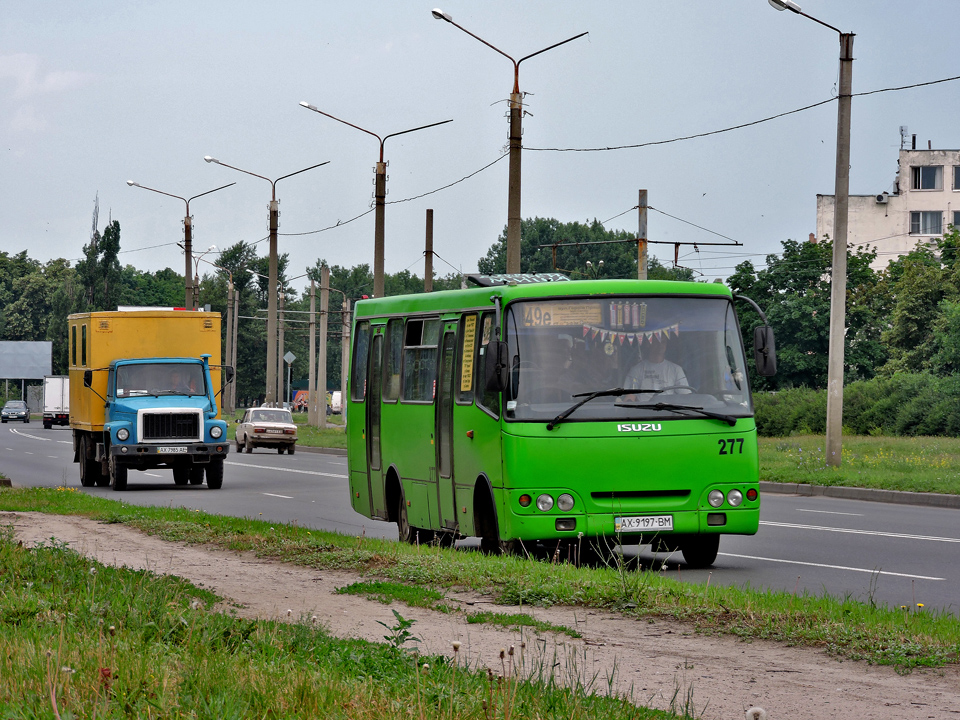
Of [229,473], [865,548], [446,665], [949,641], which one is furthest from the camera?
[229,473]

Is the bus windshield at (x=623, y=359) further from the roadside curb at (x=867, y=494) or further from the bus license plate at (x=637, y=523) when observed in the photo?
the roadside curb at (x=867, y=494)

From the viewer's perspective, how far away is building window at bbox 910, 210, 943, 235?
90.3 meters

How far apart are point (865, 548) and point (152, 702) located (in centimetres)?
1105

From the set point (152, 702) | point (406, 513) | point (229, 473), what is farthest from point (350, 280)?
point (152, 702)

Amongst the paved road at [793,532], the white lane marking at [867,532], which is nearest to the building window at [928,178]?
the paved road at [793,532]

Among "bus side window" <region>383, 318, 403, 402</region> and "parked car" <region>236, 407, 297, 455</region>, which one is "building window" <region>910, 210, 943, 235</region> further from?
"bus side window" <region>383, 318, 403, 402</region>

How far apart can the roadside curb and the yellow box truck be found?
10397 mm

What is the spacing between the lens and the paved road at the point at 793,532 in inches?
475

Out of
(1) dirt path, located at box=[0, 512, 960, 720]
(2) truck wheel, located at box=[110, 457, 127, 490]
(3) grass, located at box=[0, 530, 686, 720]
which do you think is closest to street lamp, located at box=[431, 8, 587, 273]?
(2) truck wheel, located at box=[110, 457, 127, 490]

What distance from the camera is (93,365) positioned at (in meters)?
27.5

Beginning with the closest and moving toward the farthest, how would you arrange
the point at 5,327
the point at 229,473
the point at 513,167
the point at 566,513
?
the point at 566,513
the point at 513,167
the point at 229,473
the point at 5,327

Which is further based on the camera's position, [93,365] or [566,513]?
[93,365]

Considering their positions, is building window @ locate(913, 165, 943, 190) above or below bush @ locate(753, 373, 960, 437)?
above

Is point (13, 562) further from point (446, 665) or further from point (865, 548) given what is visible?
point (865, 548)
